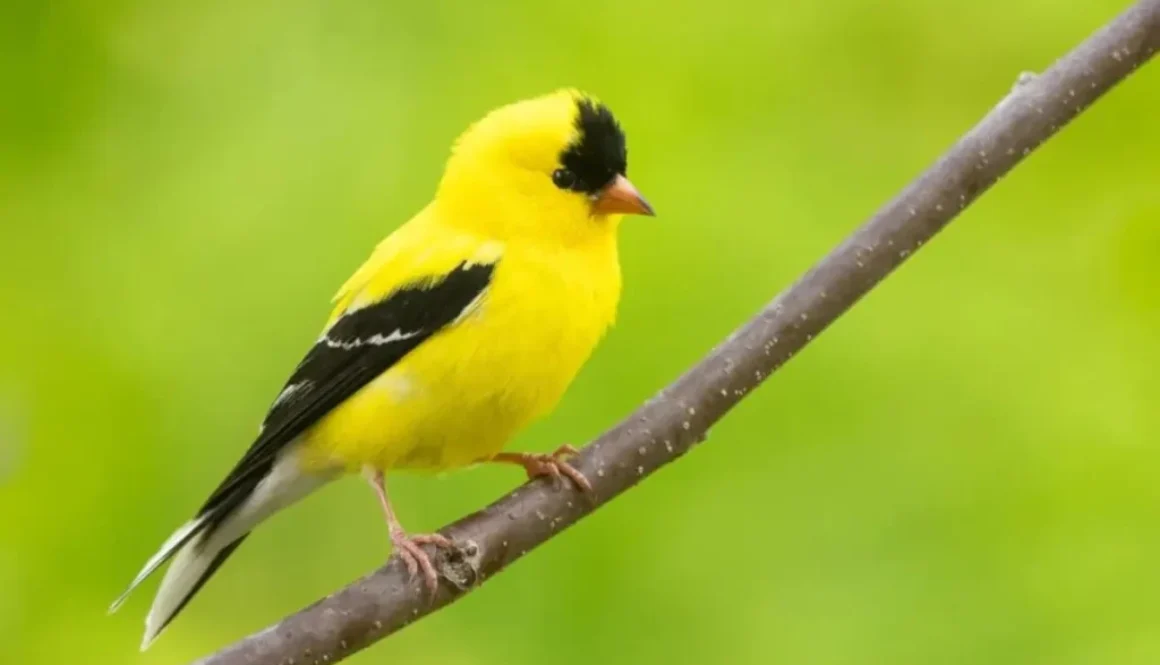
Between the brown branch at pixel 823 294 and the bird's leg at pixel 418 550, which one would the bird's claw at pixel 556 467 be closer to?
the brown branch at pixel 823 294

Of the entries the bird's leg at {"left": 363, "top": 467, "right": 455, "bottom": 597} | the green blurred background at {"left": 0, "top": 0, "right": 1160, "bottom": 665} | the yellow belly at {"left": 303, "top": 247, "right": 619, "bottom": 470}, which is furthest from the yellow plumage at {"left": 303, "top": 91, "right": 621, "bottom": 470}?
the green blurred background at {"left": 0, "top": 0, "right": 1160, "bottom": 665}

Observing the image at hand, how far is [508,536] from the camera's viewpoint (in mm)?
1845

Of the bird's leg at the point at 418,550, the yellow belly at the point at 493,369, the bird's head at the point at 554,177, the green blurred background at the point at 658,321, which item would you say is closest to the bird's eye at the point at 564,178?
the bird's head at the point at 554,177

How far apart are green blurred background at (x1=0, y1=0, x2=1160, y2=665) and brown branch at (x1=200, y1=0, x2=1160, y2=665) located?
3.24 feet

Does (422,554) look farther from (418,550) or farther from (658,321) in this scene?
(658,321)

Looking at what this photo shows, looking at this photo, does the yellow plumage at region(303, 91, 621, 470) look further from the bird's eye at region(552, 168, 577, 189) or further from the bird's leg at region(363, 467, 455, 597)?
the bird's leg at region(363, 467, 455, 597)

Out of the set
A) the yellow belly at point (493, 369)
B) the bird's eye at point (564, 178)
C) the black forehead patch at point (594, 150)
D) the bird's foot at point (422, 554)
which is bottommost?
the bird's foot at point (422, 554)

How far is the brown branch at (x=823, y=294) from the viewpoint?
1878mm

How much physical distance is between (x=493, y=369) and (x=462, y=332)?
0.27 feet

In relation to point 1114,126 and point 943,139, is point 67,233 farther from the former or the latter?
point 1114,126

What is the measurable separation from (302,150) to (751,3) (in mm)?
1155

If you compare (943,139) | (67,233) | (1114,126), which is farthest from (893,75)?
(67,233)

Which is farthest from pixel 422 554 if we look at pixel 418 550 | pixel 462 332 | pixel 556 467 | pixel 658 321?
pixel 658 321

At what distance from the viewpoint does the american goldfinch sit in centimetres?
204
